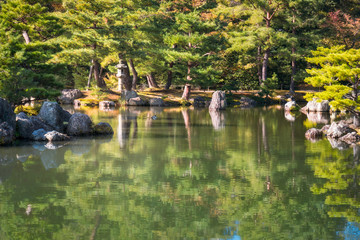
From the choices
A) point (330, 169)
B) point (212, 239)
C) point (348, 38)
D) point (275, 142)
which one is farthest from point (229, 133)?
point (348, 38)

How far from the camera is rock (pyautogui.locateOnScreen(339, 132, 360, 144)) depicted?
14.8 metres

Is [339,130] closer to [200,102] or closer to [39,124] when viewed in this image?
[39,124]

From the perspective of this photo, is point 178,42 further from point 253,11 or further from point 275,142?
point 275,142

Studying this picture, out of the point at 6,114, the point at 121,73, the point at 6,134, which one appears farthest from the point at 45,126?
the point at 121,73

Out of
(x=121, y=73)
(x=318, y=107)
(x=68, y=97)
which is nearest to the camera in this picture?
(x=318, y=107)

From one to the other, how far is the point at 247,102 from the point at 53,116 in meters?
21.0

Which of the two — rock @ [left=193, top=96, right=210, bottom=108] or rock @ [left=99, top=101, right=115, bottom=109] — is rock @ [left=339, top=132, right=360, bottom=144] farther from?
rock @ [left=99, top=101, right=115, bottom=109]

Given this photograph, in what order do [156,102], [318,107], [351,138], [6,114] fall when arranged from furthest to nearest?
1. [156,102]
2. [318,107]
3. [351,138]
4. [6,114]

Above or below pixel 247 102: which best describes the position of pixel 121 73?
above

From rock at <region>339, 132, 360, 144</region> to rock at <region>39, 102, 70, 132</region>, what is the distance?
947cm

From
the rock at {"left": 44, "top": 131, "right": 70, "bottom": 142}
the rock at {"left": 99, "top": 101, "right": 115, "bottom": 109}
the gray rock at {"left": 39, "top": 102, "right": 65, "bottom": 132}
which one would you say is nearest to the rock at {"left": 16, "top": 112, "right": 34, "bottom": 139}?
the rock at {"left": 44, "top": 131, "right": 70, "bottom": 142}

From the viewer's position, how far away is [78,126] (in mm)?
15727

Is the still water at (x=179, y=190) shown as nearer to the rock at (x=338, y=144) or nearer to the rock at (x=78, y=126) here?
the rock at (x=338, y=144)

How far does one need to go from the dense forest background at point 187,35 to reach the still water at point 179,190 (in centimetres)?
1199
